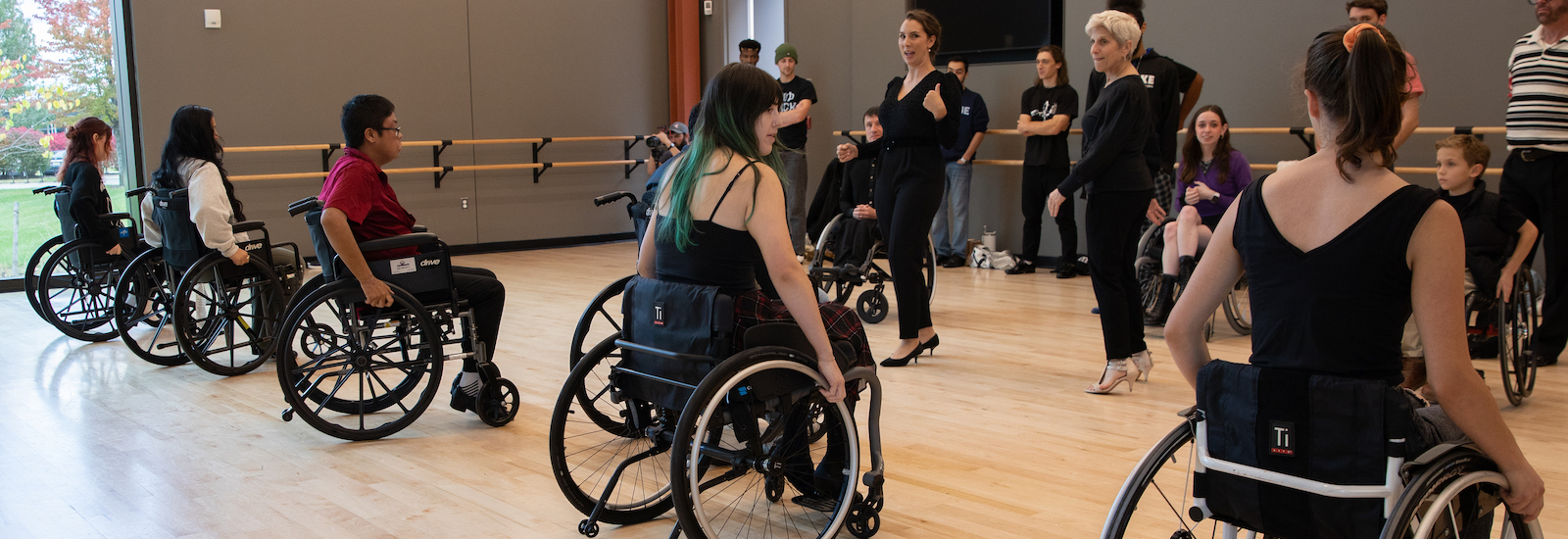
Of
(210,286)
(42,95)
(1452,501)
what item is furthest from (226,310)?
(42,95)

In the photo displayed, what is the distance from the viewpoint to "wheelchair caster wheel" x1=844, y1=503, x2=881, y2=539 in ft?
7.51

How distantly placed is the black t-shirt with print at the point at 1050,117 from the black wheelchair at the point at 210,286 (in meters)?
4.31

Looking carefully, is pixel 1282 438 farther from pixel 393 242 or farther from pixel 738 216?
pixel 393 242

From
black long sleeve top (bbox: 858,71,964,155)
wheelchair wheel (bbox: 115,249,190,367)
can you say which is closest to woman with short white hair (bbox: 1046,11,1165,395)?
black long sleeve top (bbox: 858,71,964,155)

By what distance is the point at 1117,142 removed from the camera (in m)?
3.40

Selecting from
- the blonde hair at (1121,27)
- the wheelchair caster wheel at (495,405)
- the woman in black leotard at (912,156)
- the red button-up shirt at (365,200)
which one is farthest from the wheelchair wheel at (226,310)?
the blonde hair at (1121,27)

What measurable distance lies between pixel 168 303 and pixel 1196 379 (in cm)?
420

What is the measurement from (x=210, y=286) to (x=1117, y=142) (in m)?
3.32

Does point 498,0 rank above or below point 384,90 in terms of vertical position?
above

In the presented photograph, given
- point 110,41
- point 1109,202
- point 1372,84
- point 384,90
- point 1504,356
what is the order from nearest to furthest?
1. point 1372,84
2. point 1504,356
3. point 1109,202
4. point 110,41
5. point 384,90

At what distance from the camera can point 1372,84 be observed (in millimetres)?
1331

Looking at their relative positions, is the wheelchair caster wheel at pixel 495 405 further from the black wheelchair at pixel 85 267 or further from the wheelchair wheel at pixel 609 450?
the black wheelchair at pixel 85 267

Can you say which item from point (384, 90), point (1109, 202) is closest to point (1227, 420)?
point (1109, 202)

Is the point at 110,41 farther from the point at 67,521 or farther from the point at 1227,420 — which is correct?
the point at 1227,420
